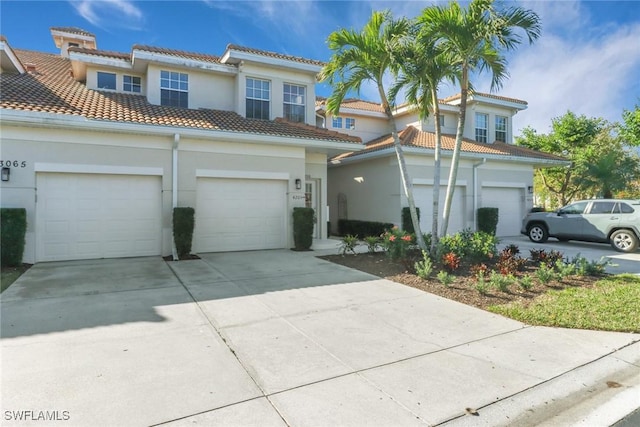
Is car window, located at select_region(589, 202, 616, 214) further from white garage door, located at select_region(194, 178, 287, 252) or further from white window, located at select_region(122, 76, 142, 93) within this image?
white window, located at select_region(122, 76, 142, 93)

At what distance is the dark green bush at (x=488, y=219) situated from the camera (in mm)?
14606

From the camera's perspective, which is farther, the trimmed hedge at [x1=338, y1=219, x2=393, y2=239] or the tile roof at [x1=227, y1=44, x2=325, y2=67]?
the trimmed hedge at [x1=338, y1=219, x2=393, y2=239]

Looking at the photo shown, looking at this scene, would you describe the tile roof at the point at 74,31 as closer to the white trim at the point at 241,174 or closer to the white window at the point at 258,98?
the white window at the point at 258,98

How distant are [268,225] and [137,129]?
14.8 feet

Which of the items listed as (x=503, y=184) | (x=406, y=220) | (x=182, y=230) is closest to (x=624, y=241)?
(x=503, y=184)

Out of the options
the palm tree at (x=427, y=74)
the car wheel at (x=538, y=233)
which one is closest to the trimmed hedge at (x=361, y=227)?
the palm tree at (x=427, y=74)

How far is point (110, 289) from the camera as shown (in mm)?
6082

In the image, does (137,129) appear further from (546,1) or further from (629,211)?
(629,211)

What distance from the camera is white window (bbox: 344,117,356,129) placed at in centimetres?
1747

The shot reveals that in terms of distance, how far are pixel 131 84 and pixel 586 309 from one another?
14369mm

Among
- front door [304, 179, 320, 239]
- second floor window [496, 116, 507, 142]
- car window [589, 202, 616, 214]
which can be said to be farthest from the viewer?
second floor window [496, 116, 507, 142]

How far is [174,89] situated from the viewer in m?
12.1

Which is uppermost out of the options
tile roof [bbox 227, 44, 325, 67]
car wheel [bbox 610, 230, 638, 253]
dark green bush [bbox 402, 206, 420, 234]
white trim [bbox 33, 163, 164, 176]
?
tile roof [bbox 227, 44, 325, 67]

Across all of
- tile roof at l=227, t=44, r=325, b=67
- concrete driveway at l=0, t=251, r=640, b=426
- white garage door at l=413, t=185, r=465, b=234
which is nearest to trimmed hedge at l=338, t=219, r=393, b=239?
white garage door at l=413, t=185, r=465, b=234
